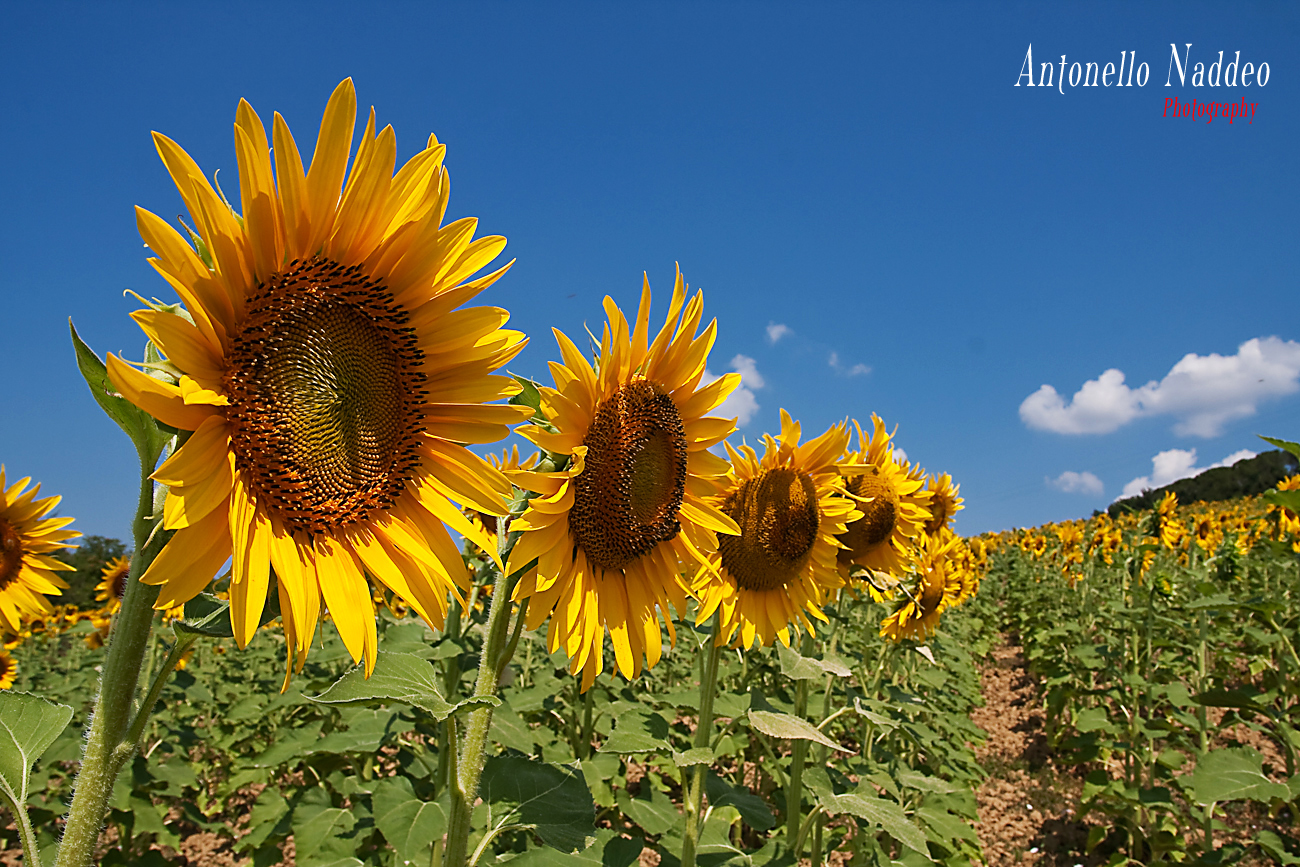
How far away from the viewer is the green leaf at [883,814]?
2.58m

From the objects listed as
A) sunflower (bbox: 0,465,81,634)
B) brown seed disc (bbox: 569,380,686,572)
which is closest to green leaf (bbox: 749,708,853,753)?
brown seed disc (bbox: 569,380,686,572)

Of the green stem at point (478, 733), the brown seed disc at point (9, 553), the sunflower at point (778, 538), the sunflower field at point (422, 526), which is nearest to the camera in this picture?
the sunflower field at point (422, 526)

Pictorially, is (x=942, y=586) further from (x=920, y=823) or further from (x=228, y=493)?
(x=228, y=493)

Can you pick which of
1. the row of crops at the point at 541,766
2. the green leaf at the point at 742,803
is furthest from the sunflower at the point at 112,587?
the green leaf at the point at 742,803

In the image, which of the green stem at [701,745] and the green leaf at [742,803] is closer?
the green stem at [701,745]

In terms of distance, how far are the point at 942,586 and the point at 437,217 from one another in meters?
5.19

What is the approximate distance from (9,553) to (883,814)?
12.7 feet

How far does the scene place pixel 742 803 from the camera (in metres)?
2.79

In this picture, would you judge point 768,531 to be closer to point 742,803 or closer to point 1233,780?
point 742,803

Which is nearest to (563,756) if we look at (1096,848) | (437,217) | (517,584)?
(517,584)

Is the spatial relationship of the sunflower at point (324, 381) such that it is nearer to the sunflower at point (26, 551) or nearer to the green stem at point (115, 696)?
the green stem at point (115, 696)

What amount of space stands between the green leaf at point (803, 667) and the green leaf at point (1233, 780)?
2.37 meters

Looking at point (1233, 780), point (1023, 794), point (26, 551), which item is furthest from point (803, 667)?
point (1023, 794)

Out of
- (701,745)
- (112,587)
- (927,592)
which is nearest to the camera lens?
(701,745)
